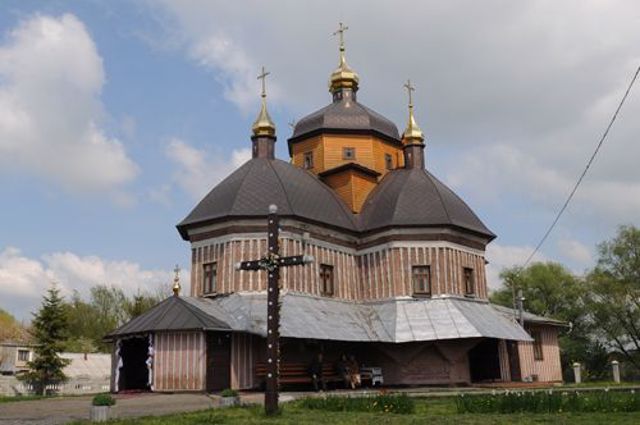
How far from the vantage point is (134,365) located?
902 inches

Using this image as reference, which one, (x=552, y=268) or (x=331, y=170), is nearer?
(x=331, y=170)

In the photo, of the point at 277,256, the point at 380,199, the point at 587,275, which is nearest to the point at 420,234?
the point at 380,199

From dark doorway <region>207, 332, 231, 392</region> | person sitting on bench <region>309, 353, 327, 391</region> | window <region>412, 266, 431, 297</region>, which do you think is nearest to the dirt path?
dark doorway <region>207, 332, 231, 392</region>

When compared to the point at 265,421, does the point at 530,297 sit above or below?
above

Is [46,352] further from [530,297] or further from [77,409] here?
[530,297]

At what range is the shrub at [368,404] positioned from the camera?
12656 millimetres

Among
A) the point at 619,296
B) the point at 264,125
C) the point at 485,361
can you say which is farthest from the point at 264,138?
the point at 619,296

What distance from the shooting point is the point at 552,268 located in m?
48.5

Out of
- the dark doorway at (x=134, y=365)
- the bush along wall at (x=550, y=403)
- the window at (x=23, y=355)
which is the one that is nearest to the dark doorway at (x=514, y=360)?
the dark doorway at (x=134, y=365)

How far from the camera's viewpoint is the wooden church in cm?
2119

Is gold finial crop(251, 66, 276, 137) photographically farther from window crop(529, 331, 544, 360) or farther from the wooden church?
window crop(529, 331, 544, 360)

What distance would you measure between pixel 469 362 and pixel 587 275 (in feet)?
70.3

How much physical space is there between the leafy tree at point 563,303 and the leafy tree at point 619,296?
0.98m

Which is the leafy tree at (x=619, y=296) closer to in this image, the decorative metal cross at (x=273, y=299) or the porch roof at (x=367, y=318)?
the porch roof at (x=367, y=318)
